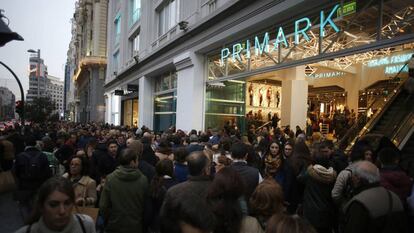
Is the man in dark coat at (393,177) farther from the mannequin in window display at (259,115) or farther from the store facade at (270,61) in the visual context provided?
the mannequin in window display at (259,115)

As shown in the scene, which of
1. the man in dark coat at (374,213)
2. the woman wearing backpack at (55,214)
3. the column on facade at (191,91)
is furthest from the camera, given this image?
the column on facade at (191,91)

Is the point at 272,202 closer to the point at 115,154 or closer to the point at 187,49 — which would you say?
the point at 115,154

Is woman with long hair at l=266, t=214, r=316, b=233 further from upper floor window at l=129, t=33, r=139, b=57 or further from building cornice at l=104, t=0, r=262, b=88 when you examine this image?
upper floor window at l=129, t=33, r=139, b=57

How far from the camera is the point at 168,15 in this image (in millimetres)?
21375

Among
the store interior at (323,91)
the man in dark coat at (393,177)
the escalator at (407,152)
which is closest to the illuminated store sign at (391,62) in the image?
the store interior at (323,91)

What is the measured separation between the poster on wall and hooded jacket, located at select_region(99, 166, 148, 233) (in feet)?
50.5

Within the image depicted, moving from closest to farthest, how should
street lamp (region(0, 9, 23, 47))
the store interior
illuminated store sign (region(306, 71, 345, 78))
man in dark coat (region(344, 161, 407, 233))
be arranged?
street lamp (region(0, 9, 23, 47)) < man in dark coat (region(344, 161, 407, 233)) < the store interior < illuminated store sign (region(306, 71, 345, 78))

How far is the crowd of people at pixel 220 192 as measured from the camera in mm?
2496

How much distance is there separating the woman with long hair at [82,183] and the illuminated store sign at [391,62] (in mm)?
18819

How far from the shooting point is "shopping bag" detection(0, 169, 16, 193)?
18.9 feet

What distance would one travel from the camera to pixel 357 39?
8.90 m

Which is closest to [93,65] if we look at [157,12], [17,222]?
[157,12]

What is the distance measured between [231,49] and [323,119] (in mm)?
10769

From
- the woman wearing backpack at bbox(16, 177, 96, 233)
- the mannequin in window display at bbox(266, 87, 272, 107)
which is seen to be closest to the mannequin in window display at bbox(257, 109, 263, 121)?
the mannequin in window display at bbox(266, 87, 272, 107)
